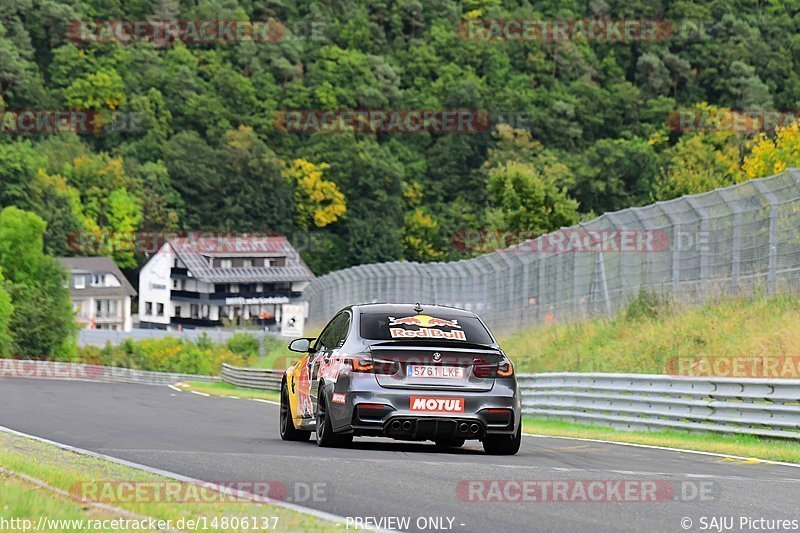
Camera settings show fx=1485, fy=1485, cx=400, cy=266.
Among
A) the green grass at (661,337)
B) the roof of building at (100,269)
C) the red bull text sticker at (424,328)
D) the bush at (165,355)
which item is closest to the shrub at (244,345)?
the bush at (165,355)

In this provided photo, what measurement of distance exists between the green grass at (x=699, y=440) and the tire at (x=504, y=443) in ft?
7.96

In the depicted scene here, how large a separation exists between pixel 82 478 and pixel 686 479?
14.2 feet

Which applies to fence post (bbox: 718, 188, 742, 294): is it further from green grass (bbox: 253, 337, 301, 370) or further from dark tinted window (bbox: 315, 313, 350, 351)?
green grass (bbox: 253, 337, 301, 370)

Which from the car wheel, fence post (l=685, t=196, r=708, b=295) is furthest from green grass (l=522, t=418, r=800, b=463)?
fence post (l=685, t=196, r=708, b=295)

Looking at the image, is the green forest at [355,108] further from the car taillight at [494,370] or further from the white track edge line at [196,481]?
the white track edge line at [196,481]

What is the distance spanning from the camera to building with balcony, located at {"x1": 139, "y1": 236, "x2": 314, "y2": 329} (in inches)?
5704

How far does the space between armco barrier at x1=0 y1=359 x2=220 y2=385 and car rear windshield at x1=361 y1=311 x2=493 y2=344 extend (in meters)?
48.6

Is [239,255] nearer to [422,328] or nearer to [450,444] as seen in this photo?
[450,444]

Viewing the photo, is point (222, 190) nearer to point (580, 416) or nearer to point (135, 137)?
point (135, 137)

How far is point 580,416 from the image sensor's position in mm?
22781

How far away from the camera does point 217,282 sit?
14325 centimetres

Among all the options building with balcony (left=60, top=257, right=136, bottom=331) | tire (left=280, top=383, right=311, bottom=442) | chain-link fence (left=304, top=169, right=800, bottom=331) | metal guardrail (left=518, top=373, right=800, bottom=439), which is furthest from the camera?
building with balcony (left=60, top=257, right=136, bottom=331)

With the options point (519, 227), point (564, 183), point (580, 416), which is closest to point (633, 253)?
point (580, 416)

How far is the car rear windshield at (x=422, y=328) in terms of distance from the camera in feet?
43.9
